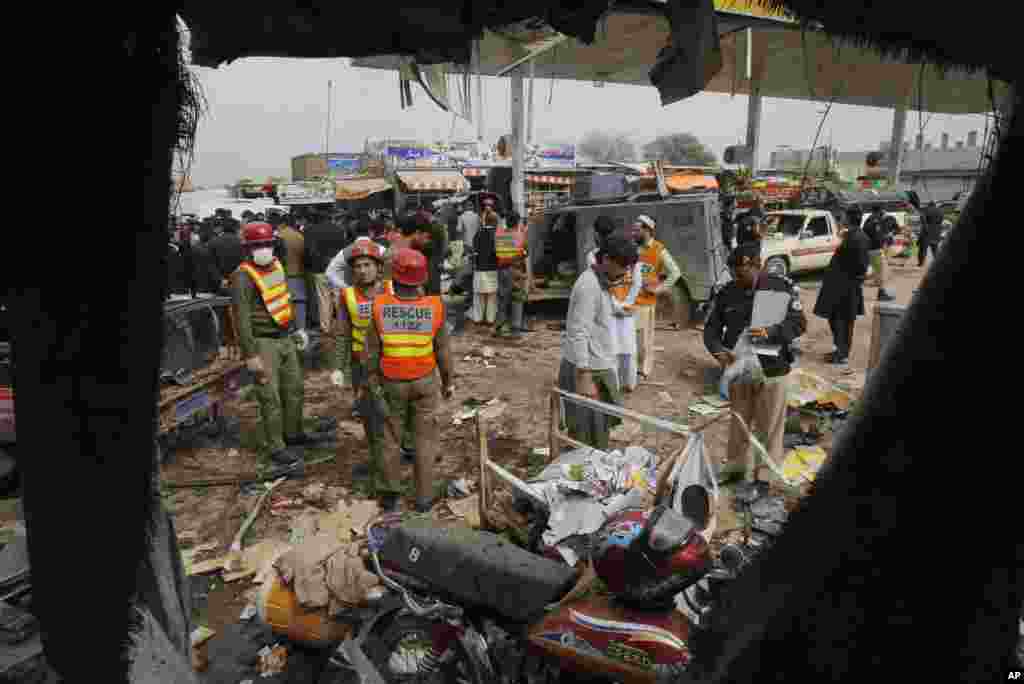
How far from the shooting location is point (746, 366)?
15.6ft

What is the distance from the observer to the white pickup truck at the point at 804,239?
14125 mm

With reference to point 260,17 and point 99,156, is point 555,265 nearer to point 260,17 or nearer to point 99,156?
point 260,17

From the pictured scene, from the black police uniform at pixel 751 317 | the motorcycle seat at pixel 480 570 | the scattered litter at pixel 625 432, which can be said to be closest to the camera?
the motorcycle seat at pixel 480 570

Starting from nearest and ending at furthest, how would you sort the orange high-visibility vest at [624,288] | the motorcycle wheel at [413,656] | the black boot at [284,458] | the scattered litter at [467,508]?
the motorcycle wheel at [413,656], the scattered litter at [467,508], the black boot at [284,458], the orange high-visibility vest at [624,288]

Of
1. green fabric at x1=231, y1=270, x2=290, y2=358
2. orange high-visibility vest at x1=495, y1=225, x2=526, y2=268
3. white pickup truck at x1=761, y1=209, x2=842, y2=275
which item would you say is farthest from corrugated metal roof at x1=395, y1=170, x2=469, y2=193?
green fabric at x1=231, y1=270, x2=290, y2=358

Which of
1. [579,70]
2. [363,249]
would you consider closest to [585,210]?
[579,70]

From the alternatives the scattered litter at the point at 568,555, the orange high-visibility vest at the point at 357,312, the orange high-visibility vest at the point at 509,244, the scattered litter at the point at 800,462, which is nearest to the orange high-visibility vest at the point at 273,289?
the orange high-visibility vest at the point at 357,312

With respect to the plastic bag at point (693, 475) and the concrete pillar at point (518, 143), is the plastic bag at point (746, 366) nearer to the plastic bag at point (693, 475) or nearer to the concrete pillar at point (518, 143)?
the plastic bag at point (693, 475)

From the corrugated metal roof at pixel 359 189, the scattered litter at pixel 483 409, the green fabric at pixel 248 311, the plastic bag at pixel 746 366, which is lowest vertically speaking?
the scattered litter at pixel 483 409

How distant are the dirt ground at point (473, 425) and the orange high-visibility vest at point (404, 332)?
1299 mm

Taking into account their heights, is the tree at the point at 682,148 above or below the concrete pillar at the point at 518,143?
above

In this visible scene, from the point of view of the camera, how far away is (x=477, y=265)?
9945mm

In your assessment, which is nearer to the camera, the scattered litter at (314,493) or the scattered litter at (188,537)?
the scattered litter at (188,537)

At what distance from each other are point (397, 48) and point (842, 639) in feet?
6.48
